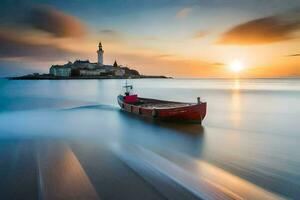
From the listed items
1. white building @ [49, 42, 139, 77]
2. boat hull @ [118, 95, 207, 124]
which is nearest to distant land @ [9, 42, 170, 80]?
white building @ [49, 42, 139, 77]

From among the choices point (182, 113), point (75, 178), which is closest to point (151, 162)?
point (75, 178)

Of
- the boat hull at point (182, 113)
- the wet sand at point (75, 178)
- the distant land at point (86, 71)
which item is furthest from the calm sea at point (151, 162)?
the distant land at point (86, 71)

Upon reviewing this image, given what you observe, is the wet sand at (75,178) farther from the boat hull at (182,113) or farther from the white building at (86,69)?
the white building at (86,69)

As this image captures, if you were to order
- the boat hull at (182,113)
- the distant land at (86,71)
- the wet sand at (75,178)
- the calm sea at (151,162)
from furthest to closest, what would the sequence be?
the distant land at (86,71)
the boat hull at (182,113)
the calm sea at (151,162)
the wet sand at (75,178)

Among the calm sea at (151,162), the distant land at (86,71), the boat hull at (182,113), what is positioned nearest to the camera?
the calm sea at (151,162)

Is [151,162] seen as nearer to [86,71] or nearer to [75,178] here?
[75,178]

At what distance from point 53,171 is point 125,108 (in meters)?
16.7

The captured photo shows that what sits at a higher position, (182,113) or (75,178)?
(182,113)

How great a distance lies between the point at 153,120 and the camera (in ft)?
63.3

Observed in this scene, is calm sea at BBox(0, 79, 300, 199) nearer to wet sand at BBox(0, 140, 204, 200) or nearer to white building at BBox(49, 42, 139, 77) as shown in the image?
wet sand at BBox(0, 140, 204, 200)

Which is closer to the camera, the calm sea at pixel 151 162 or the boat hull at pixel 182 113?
the calm sea at pixel 151 162

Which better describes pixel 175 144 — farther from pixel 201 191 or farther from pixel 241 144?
pixel 201 191

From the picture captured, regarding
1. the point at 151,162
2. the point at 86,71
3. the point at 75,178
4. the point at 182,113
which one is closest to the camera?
the point at 75,178

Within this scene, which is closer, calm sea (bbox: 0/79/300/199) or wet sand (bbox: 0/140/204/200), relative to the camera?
wet sand (bbox: 0/140/204/200)
